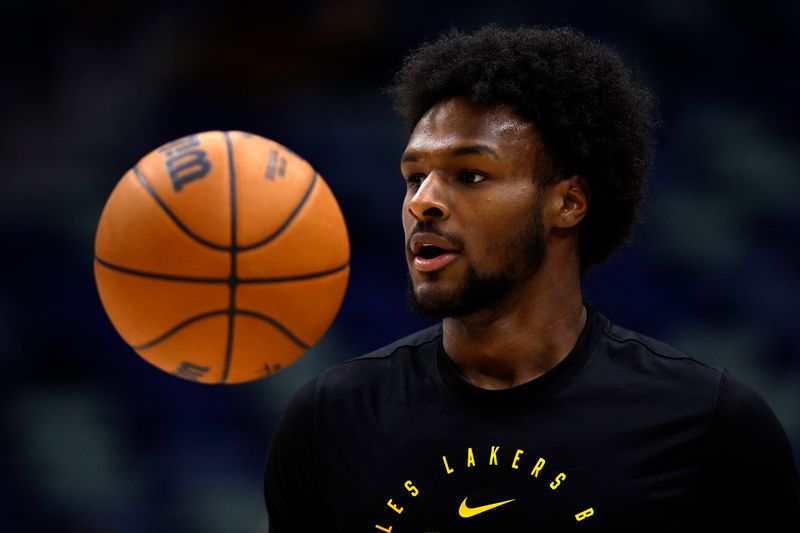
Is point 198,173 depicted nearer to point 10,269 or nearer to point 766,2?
point 10,269

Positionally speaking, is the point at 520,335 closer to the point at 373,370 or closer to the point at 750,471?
the point at 373,370

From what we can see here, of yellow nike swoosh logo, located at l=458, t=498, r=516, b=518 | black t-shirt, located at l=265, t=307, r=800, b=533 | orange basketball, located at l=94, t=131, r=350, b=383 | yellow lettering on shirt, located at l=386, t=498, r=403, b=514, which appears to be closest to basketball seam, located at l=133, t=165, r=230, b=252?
orange basketball, located at l=94, t=131, r=350, b=383

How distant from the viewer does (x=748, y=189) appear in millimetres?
4953

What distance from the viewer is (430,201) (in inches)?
94.0

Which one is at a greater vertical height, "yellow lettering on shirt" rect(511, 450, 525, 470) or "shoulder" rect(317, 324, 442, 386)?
"shoulder" rect(317, 324, 442, 386)

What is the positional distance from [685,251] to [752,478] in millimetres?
2718

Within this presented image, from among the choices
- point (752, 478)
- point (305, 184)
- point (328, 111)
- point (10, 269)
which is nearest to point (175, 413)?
point (10, 269)

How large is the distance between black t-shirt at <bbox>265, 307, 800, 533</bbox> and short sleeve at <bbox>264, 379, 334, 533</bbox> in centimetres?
4

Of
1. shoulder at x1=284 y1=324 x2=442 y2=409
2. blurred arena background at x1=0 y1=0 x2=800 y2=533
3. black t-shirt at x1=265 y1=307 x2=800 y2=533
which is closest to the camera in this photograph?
black t-shirt at x1=265 y1=307 x2=800 y2=533

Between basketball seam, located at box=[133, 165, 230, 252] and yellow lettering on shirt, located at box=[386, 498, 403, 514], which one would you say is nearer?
yellow lettering on shirt, located at box=[386, 498, 403, 514]

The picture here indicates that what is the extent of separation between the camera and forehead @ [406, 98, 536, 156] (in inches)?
95.0

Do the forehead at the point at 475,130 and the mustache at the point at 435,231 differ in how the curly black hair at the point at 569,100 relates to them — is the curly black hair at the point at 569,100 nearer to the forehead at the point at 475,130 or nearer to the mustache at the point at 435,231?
the forehead at the point at 475,130

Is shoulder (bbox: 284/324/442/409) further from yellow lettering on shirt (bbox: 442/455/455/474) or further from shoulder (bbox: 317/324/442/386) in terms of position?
yellow lettering on shirt (bbox: 442/455/455/474)

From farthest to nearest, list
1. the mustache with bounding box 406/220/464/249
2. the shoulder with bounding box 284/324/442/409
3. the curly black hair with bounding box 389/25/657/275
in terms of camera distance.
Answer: the shoulder with bounding box 284/324/442/409 → the curly black hair with bounding box 389/25/657/275 → the mustache with bounding box 406/220/464/249
